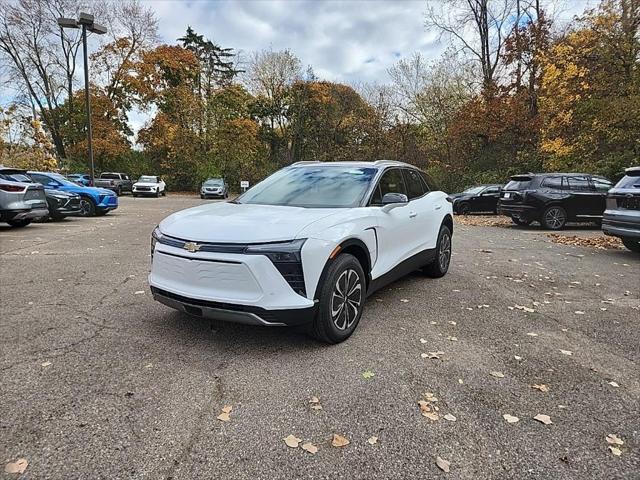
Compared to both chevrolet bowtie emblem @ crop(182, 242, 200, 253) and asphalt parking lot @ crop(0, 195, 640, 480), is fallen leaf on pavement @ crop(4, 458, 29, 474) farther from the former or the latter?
chevrolet bowtie emblem @ crop(182, 242, 200, 253)

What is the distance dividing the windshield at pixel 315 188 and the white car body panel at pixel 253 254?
245 mm

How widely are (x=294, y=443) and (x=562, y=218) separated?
1216 cm

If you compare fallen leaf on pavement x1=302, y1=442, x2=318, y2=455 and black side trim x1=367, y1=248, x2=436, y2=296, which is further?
black side trim x1=367, y1=248, x2=436, y2=296

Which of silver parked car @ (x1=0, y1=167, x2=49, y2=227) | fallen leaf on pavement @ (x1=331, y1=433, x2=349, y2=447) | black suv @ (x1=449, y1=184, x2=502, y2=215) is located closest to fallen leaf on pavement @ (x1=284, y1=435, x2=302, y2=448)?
fallen leaf on pavement @ (x1=331, y1=433, x2=349, y2=447)

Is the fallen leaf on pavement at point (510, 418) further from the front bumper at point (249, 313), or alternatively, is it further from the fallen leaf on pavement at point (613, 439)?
the front bumper at point (249, 313)

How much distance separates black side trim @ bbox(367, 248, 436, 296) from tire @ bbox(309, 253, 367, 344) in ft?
1.03

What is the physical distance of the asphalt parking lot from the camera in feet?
7.04

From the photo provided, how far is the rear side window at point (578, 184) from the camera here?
11969 mm

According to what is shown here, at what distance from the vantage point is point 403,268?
15.8ft

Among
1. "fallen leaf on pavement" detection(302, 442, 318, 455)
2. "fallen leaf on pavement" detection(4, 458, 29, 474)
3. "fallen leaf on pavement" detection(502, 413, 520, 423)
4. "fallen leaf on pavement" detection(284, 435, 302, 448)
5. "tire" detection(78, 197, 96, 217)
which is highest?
"tire" detection(78, 197, 96, 217)

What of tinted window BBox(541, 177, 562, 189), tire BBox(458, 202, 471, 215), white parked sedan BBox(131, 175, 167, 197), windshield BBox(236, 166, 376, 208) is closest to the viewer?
windshield BBox(236, 166, 376, 208)

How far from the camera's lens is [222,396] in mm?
2729

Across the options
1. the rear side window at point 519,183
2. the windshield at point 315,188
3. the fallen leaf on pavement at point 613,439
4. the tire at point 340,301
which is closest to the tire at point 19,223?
the windshield at point 315,188

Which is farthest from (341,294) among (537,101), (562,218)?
(537,101)
